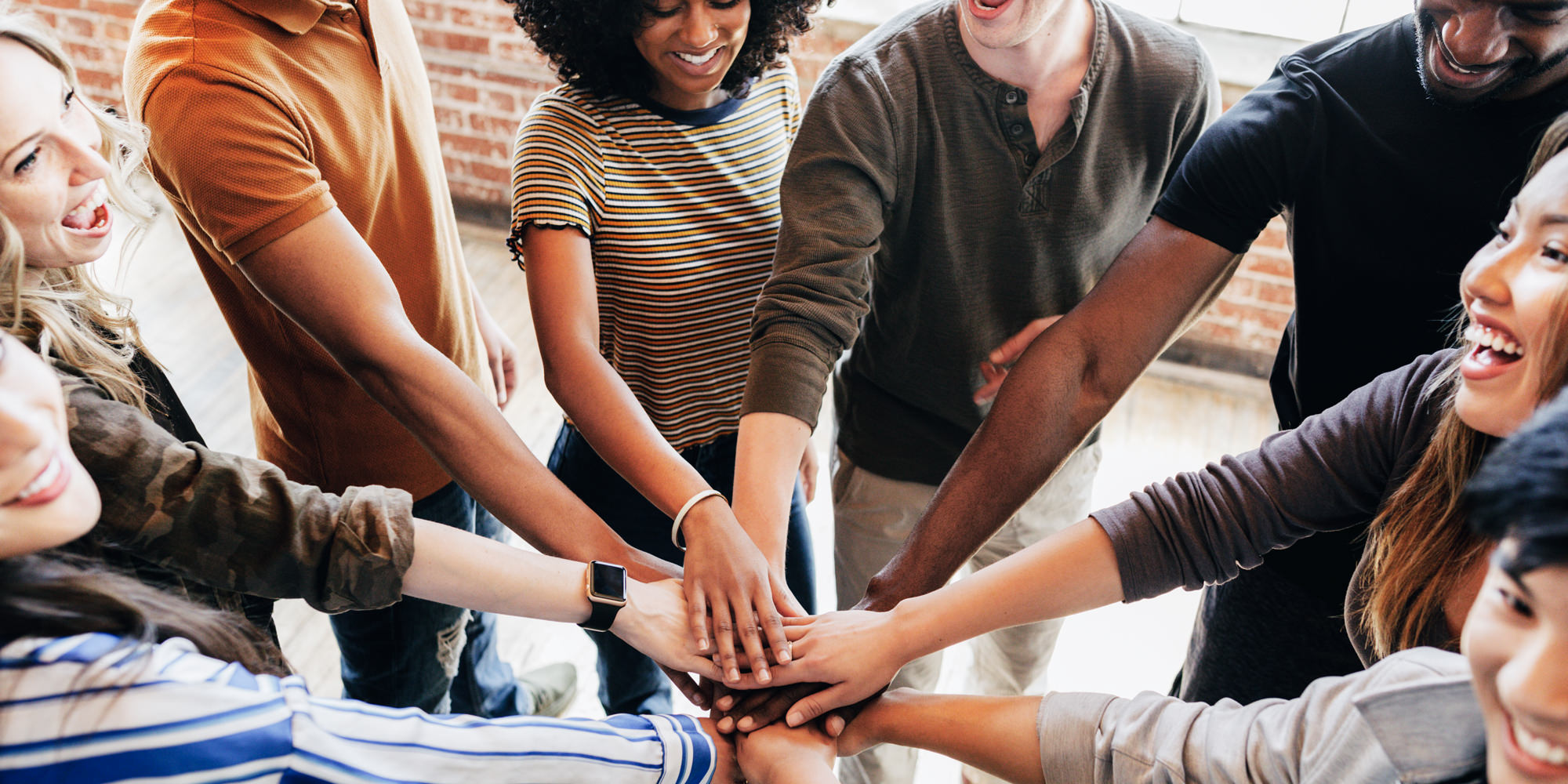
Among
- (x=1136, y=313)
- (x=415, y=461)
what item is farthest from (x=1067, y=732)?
(x=415, y=461)

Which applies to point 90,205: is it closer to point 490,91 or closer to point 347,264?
point 347,264

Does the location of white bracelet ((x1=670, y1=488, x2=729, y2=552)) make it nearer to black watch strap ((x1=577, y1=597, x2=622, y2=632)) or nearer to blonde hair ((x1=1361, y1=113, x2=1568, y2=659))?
black watch strap ((x1=577, y1=597, x2=622, y2=632))

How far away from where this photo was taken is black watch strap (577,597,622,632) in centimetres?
121

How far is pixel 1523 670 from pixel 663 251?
3.53 feet

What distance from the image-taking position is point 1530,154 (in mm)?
1073

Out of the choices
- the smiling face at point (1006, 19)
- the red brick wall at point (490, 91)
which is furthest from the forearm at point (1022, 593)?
the red brick wall at point (490, 91)

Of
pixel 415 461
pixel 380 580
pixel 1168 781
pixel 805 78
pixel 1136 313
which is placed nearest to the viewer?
pixel 1168 781

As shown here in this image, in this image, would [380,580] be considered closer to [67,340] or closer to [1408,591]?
[67,340]

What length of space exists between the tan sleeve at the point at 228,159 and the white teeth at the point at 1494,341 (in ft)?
3.79

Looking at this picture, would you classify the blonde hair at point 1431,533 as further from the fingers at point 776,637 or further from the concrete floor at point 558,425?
the concrete floor at point 558,425

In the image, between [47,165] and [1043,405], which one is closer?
[47,165]

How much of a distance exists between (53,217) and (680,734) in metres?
0.77

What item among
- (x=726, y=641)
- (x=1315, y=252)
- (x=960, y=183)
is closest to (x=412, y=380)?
(x=726, y=641)

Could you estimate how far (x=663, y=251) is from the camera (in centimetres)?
142
